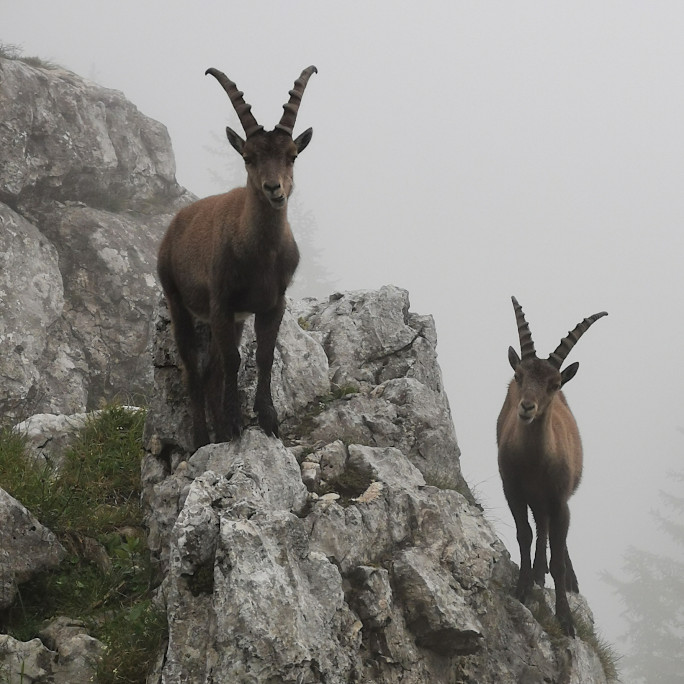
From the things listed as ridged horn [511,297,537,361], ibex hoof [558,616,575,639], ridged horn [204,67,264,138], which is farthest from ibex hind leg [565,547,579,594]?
ridged horn [204,67,264,138]

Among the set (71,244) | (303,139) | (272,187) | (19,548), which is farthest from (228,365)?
(71,244)

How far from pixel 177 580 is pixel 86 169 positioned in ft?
44.4

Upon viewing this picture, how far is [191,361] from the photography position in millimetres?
8602

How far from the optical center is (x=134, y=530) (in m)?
8.01

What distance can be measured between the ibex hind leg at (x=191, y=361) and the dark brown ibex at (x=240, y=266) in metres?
0.01

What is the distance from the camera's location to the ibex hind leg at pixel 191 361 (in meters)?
8.41

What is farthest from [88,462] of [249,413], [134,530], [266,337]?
[266,337]

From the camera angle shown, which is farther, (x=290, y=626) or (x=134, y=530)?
(x=134, y=530)

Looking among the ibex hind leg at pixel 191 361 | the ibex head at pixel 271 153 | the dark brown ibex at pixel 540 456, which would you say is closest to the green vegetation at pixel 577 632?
the dark brown ibex at pixel 540 456

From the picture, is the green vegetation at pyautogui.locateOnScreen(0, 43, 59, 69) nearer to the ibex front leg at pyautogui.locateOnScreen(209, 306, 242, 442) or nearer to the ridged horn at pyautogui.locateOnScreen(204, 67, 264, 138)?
the ridged horn at pyautogui.locateOnScreen(204, 67, 264, 138)

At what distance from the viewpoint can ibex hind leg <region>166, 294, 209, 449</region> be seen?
331 inches

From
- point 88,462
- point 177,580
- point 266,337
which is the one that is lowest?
point 177,580

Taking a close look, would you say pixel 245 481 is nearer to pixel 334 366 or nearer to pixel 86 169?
pixel 334 366

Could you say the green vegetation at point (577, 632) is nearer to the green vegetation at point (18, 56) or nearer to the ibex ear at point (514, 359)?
the ibex ear at point (514, 359)
